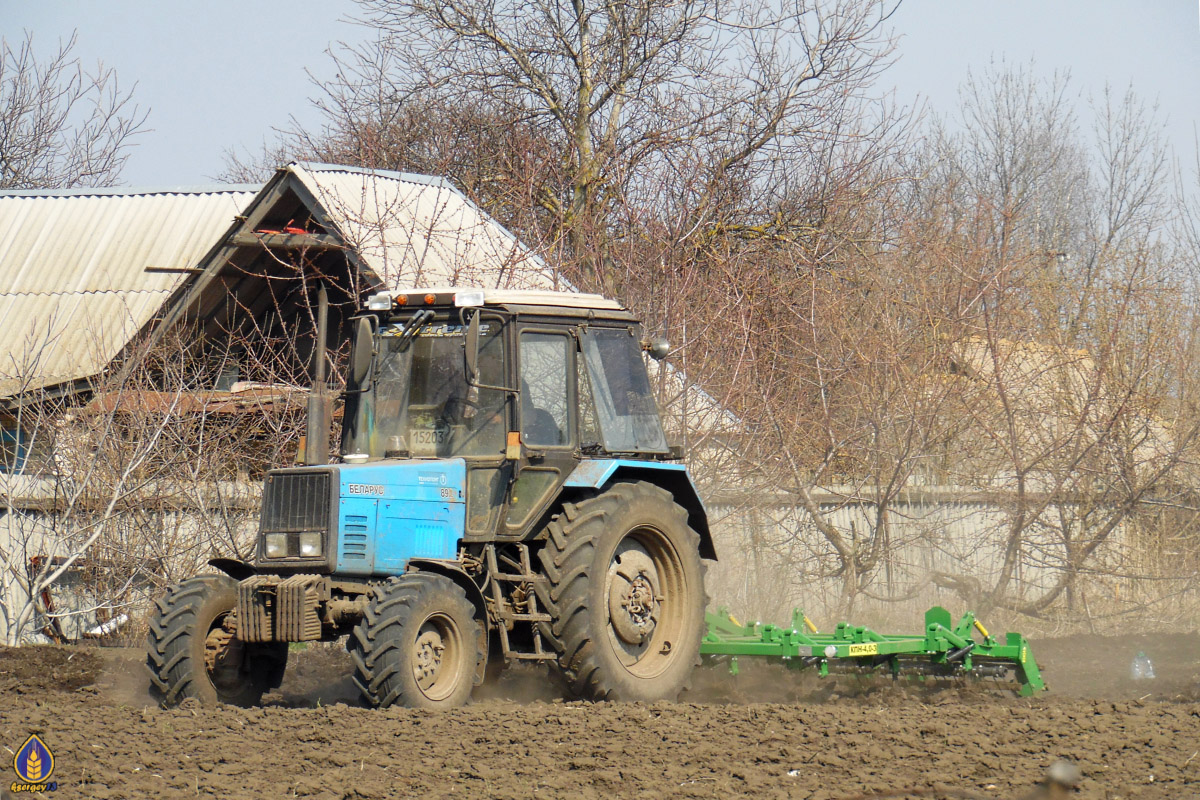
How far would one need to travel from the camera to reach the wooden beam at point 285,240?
41.5 ft

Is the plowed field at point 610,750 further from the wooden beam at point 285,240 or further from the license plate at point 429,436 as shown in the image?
the wooden beam at point 285,240

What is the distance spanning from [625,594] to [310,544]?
1.89 m

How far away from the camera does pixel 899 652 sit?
24.5ft

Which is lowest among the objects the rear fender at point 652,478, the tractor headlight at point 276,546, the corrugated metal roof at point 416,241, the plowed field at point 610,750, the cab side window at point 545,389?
the plowed field at point 610,750

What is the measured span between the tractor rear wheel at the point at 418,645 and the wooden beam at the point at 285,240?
703 cm

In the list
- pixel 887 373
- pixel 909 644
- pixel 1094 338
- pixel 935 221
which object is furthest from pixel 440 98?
pixel 909 644

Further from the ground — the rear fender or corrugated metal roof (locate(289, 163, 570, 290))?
corrugated metal roof (locate(289, 163, 570, 290))

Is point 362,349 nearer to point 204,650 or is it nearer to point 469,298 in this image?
point 469,298

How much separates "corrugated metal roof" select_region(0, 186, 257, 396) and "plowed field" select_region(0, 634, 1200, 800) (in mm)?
8646

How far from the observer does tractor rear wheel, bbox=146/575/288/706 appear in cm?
646

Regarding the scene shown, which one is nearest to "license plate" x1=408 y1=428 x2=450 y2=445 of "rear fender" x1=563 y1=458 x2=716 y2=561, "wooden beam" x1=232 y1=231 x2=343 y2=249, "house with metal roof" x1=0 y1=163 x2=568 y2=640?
"rear fender" x1=563 y1=458 x2=716 y2=561

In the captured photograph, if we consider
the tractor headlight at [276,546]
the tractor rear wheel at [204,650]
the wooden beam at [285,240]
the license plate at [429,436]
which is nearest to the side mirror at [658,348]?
the license plate at [429,436]

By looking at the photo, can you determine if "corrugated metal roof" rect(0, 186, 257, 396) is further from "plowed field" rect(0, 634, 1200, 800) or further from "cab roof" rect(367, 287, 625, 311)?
"plowed field" rect(0, 634, 1200, 800)

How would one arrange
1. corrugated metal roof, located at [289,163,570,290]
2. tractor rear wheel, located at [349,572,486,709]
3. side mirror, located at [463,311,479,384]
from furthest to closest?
1. corrugated metal roof, located at [289,163,570,290]
2. side mirror, located at [463,311,479,384]
3. tractor rear wheel, located at [349,572,486,709]
